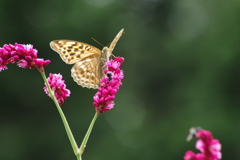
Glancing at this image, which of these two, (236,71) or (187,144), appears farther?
(236,71)

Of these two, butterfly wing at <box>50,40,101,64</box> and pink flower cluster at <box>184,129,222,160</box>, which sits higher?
pink flower cluster at <box>184,129,222,160</box>

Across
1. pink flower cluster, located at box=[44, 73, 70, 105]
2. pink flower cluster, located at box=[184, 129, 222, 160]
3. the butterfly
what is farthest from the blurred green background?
pink flower cluster, located at box=[184, 129, 222, 160]

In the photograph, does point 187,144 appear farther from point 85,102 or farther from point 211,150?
point 211,150

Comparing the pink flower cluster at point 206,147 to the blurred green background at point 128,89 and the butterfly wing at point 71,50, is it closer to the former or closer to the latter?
the butterfly wing at point 71,50

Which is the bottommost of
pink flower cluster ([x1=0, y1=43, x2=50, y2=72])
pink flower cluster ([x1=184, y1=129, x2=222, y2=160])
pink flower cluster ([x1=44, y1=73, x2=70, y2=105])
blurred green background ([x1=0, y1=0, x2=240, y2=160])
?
blurred green background ([x1=0, y1=0, x2=240, y2=160])

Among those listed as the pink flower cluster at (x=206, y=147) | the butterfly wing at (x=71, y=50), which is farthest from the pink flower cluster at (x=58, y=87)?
the pink flower cluster at (x=206, y=147)

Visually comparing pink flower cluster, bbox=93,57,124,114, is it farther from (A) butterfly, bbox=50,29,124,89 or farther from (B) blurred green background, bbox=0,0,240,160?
(B) blurred green background, bbox=0,0,240,160

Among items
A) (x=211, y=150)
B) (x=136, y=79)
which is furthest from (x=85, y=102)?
(x=211, y=150)
